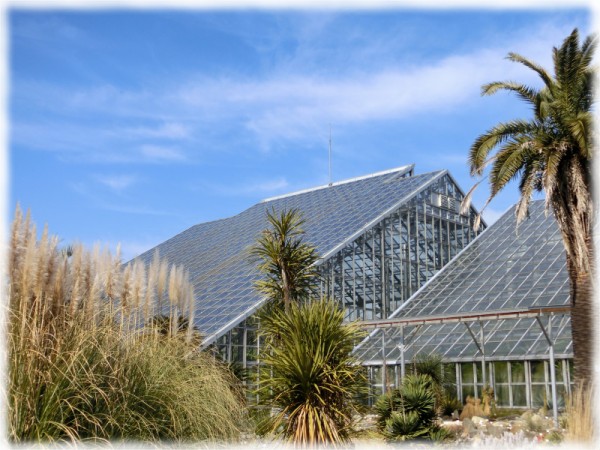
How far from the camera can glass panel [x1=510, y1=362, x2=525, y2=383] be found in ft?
75.2

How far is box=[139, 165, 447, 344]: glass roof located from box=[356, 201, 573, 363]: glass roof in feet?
13.7

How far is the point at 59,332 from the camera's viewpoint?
23.9ft

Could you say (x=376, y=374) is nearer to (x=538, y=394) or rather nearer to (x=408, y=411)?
(x=538, y=394)

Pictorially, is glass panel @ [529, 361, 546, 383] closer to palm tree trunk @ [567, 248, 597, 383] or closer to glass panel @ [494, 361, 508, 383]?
glass panel @ [494, 361, 508, 383]

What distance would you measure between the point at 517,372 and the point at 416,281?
10929 mm

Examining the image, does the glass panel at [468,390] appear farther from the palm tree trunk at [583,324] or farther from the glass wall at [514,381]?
the palm tree trunk at [583,324]

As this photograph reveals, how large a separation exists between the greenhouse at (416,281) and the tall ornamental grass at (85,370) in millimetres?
9642

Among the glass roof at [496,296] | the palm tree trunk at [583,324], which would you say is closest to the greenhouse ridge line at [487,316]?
the glass roof at [496,296]

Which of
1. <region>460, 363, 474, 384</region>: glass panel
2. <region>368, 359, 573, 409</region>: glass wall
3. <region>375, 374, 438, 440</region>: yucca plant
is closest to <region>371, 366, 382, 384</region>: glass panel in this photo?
<region>368, 359, 573, 409</region>: glass wall

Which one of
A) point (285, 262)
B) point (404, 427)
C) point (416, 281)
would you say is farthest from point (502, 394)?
point (285, 262)

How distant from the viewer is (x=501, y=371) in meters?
23.4

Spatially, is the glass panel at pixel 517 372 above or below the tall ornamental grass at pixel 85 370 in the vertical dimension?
below

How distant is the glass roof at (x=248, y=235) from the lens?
2498 centimetres

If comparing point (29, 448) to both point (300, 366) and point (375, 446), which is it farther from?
point (375, 446)
